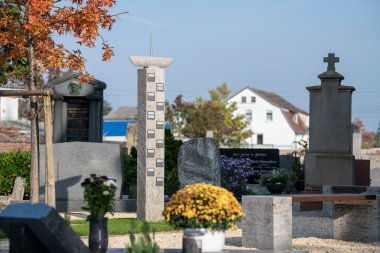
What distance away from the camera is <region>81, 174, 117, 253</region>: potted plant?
9812 mm

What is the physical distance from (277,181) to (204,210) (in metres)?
14.7

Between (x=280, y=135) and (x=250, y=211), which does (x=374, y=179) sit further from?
(x=280, y=135)

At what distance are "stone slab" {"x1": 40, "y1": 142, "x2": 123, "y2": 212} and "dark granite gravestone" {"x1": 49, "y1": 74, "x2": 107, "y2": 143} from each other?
6920mm

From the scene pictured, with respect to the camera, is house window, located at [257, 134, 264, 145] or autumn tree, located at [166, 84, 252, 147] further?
house window, located at [257, 134, 264, 145]

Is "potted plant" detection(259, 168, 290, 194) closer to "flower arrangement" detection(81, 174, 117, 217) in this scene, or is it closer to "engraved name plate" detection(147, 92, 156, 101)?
"engraved name plate" detection(147, 92, 156, 101)

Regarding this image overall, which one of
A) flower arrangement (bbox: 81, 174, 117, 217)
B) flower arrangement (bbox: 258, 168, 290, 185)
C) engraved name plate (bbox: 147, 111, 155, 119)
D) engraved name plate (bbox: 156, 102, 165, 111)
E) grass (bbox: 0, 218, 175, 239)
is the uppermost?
engraved name plate (bbox: 156, 102, 165, 111)

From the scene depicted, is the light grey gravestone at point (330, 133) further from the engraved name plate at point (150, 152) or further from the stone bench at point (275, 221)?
the stone bench at point (275, 221)

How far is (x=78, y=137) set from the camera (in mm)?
27312

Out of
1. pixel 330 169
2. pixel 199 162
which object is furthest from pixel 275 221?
pixel 330 169

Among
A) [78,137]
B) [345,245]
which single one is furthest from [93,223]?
[78,137]

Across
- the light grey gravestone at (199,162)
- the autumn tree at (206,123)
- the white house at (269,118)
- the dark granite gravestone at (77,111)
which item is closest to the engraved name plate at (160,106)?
the light grey gravestone at (199,162)

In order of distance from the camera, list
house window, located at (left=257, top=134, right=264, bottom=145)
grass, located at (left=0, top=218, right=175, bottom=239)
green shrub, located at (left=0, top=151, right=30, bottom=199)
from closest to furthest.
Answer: grass, located at (left=0, top=218, right=175, bottom=239)
green shrub, located at (left=0, top=151, right=30, bottom=199)
house window, located at (left=257, top=134, right=264, bottom=145)

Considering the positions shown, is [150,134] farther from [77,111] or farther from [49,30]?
[77,111]

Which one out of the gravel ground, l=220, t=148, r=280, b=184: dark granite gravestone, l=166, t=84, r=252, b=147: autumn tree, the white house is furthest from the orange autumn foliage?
the white house
